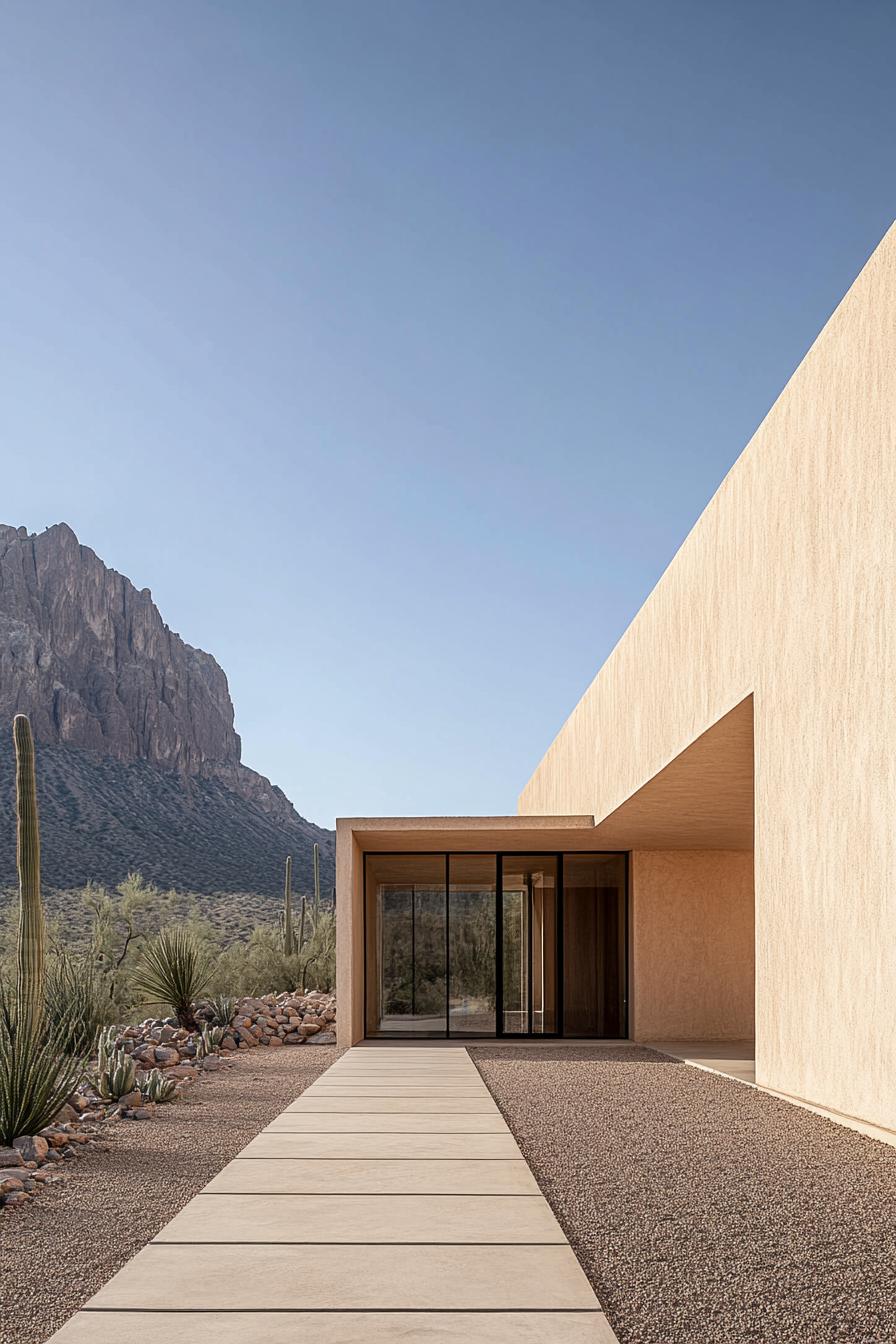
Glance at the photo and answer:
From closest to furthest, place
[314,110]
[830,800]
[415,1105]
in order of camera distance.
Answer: [830,800]
[415,1105]
[314,110]

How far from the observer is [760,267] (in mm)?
19438

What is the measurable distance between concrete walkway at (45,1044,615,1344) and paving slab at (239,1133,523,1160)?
13mm

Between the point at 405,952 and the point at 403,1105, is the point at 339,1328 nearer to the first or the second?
the point at 403,1105

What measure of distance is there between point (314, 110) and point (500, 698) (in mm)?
32410

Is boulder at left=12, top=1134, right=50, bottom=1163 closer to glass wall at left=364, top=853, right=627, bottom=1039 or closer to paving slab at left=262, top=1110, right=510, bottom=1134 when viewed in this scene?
paving slab at left=262, top=1110, right=510, bottom=1134

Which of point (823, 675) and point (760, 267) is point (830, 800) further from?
point (760, 267)

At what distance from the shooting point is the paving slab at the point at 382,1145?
7.04 metres

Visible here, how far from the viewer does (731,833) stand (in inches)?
530

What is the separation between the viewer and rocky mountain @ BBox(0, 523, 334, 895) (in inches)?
1638

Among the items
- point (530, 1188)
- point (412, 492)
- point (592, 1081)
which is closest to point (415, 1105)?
point (592, 1081)

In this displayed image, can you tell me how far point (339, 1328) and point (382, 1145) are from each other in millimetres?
3552

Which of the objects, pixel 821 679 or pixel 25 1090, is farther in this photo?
pixel 25 1090

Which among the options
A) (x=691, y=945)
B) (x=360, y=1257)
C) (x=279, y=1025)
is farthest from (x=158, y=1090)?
(x=691, y=945)

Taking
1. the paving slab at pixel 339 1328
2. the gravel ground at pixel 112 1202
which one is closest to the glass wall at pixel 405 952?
the gravel ground at pixel 112 1202
